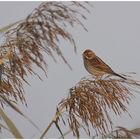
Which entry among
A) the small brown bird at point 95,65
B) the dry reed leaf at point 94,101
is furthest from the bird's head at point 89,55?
the dry reed leaf at point 94,101

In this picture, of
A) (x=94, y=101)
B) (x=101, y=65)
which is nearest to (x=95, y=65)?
(x=101, y=65)

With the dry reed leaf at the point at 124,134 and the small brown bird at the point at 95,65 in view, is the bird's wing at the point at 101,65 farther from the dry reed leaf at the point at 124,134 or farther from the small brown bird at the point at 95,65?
the dry reed leaf at the point at 124,134

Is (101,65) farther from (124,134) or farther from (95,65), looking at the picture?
(124,134)

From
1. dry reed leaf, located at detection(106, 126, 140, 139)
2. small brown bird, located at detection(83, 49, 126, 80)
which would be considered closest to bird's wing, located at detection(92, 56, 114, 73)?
small brown bird, located at detection(83, 49, 126, 80)

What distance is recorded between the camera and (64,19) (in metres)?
0.81

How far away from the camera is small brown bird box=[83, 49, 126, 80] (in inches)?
46.7

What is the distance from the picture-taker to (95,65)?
47.9 inches

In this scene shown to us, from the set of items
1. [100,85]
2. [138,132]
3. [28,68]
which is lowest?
[138,132]

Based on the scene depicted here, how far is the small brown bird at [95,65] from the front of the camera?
3.89 feet

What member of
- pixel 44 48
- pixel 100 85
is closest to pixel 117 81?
pixel 100 85

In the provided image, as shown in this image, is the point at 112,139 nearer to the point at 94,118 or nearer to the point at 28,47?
the point at 94,118

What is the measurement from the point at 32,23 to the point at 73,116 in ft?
0.65

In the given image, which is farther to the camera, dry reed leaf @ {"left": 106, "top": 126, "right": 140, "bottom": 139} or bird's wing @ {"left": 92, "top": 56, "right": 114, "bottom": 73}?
bird's wing @ {"left": 92, "top": 56, "right": 114, "bottom": 73}

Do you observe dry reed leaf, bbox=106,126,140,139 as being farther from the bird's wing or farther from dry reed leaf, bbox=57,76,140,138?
the bird's wing
